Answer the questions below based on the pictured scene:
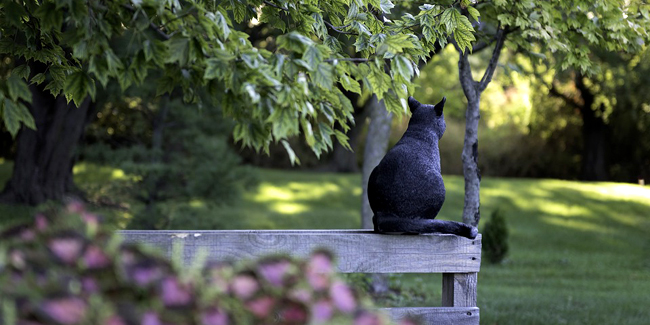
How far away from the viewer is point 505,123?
85.7 feet

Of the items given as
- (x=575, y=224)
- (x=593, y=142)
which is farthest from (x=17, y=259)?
(x=593, y=142)

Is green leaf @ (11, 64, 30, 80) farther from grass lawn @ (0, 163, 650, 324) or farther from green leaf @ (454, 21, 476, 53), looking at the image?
grass lawn @ (0, 163, 650, 324)

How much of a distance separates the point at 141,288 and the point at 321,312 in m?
0.45

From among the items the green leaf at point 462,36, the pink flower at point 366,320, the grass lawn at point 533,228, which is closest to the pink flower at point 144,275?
the pink flower at point 366,320

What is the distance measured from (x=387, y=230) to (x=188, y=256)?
3.71ft

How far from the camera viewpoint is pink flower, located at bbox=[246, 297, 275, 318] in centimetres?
154

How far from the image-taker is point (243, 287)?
62.1 inches

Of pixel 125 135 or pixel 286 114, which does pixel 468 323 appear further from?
pixel 125 135

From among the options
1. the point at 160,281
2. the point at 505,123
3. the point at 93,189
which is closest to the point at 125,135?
the point at 93,189

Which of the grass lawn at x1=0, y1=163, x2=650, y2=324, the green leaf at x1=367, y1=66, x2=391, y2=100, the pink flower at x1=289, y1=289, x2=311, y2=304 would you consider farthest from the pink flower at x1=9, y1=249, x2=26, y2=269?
the grass lawn at x1=0, y1=163, x2=650, y2=324

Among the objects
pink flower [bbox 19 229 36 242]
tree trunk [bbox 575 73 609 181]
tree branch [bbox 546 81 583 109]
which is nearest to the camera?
pink flower [bbox 19 229 36 242]

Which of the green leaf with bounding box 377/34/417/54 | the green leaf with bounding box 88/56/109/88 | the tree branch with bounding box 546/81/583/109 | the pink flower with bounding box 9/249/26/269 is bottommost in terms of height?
the pink flower with bounding box 9/249/26/269

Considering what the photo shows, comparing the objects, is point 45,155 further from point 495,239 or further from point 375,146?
point 495,239

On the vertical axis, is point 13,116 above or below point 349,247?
above
